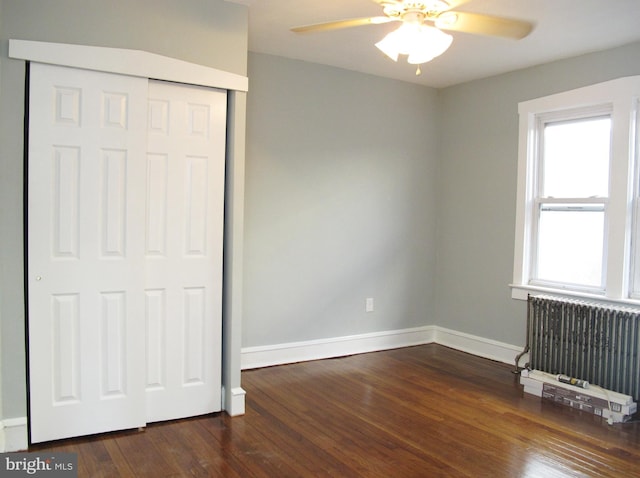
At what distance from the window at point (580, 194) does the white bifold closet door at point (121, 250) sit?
2658 millimetres

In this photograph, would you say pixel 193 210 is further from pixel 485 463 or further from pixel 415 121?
pixel 415 121

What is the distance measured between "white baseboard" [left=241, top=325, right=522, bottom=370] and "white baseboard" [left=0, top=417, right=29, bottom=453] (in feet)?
5.61

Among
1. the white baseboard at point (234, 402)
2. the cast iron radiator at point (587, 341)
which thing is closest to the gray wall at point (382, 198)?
the cast iron radiator at point (587, 341)

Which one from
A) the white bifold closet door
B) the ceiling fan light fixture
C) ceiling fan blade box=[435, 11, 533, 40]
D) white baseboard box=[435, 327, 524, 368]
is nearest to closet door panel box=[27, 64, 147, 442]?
the white bifold closet door

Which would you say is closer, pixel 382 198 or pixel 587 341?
pixel 587 341

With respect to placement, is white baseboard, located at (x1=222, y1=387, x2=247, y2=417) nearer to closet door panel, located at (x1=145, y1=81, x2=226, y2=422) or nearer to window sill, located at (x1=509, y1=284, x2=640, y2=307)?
closet door panel, located at (x1=145, y1=81, x2=226, y2=422)

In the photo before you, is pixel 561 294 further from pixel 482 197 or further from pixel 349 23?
pixel 349 23

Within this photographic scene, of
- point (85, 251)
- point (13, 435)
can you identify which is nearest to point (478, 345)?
point (85, 251)

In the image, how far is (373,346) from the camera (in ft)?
15.9

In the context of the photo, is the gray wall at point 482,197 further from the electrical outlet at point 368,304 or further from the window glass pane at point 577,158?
the electrical outlet at point 368,304

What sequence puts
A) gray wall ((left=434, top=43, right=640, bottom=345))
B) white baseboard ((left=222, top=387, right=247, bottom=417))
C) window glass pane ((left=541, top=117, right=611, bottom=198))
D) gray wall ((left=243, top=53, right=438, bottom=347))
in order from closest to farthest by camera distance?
white baseboard ((left=222, top=387, right=247, bottom=417)), window glass pane ((left=541, top=117, right=611, bottom=198)), gray wall ((left=243, top=53, right=438, bottom=347)), gray wall ((left=434, top=43, right=640, bottom=345))

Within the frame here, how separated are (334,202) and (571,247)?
6.53 feet

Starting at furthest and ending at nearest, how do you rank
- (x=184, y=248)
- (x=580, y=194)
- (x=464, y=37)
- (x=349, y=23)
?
1. (x=580, y=194)
2. (x=464, y=37)
3. (x=184, y=248)
4. (x=349, y=23)

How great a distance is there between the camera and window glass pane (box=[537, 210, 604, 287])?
393 cm
